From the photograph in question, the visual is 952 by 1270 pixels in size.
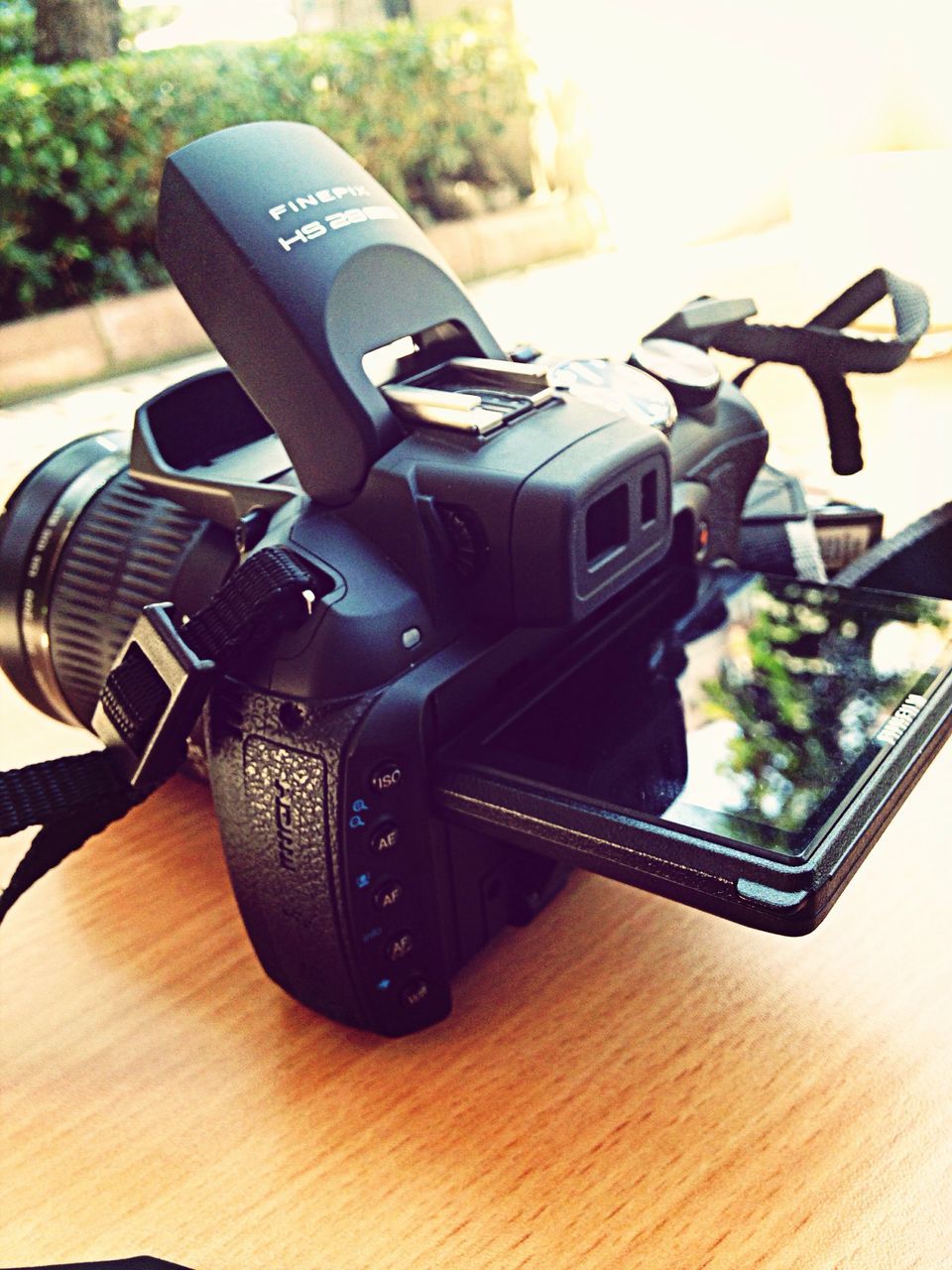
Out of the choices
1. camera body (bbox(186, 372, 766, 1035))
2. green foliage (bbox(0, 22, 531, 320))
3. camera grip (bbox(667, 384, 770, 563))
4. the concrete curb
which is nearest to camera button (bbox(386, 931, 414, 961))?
camera body (bbox(186, 372, 766, 1035))

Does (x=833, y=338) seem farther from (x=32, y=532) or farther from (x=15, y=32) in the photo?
(x=15, y=32)

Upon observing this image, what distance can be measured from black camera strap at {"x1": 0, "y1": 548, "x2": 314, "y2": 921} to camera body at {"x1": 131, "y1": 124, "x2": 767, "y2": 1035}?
16 millimetres

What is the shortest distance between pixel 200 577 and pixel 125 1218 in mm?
280

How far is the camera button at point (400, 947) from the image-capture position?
1.75ft

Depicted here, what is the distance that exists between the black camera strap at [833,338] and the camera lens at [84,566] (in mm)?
286

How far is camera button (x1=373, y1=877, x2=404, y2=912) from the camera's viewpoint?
1.71 ft

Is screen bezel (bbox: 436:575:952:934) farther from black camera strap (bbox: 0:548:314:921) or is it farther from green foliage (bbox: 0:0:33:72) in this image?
green foliage (bbox: 0:0:33:72)

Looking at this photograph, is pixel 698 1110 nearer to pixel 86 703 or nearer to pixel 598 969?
pixel 598 969

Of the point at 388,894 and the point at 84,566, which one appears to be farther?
the point at 84,566

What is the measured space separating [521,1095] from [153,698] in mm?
221

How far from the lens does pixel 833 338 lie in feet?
2.26

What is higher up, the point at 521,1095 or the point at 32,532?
the point at 32,532

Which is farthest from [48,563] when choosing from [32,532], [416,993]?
[416,993]

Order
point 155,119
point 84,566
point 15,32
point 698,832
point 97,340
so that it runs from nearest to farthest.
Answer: point 698,832
point 84,566
point 97,340
point 155,119
point 15,32
